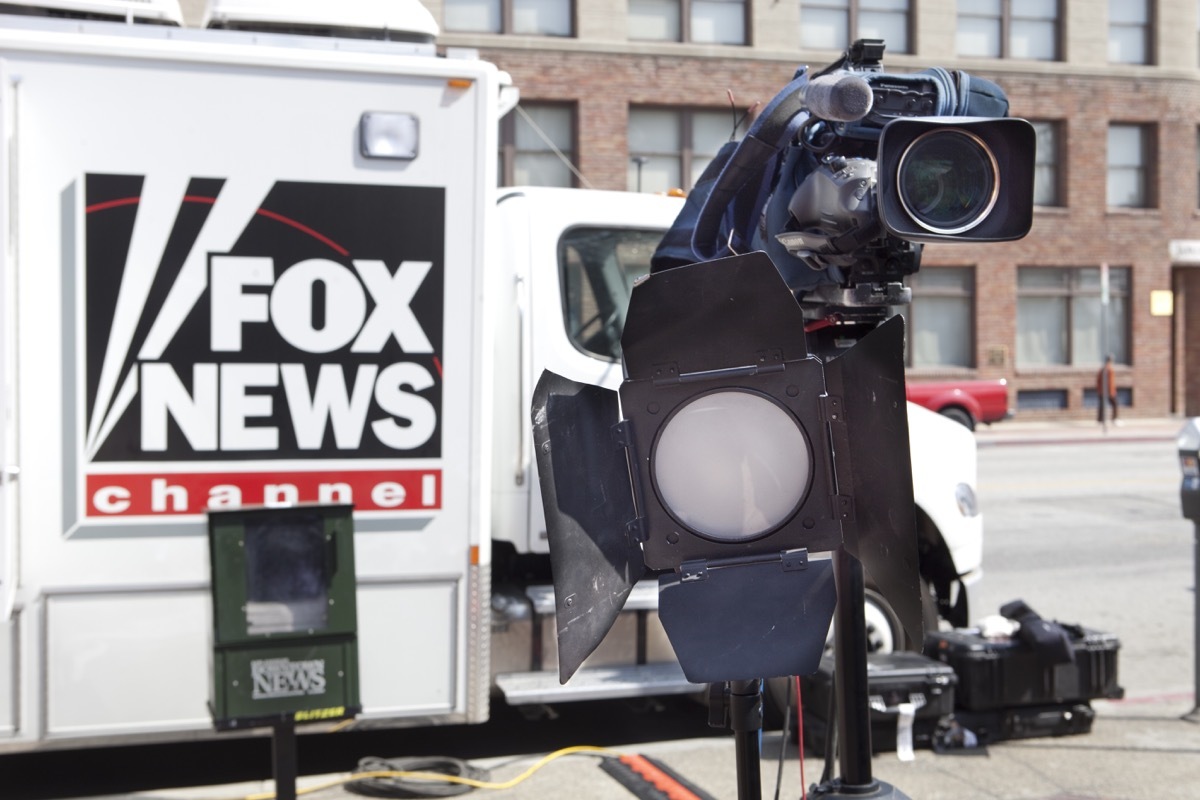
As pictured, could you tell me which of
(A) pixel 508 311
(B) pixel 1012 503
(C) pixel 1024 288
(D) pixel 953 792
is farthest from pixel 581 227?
(C) pixel 1024 288

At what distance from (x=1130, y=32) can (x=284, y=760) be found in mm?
31001

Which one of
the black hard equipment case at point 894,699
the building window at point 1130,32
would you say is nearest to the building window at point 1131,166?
the building window at point 1130,32

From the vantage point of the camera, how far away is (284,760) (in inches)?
177

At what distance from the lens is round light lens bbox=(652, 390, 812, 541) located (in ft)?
8.54

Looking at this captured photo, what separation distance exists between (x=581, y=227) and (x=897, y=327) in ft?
11.1

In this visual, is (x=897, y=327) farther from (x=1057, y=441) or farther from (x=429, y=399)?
(x=1057, y=441)

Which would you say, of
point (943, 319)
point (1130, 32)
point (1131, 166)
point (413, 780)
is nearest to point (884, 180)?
point (413, 780)

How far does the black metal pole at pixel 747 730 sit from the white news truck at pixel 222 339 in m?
2.21

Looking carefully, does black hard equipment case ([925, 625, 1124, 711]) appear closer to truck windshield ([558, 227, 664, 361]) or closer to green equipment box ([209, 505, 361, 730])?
truck windshield ([558, 227, 664, 361])

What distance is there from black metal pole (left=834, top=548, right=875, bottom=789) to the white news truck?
2.06m

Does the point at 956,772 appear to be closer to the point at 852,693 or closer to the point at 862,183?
the point at 852,693

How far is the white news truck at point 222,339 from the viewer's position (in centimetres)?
448

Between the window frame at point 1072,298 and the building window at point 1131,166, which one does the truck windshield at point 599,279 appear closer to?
the window frame at point 1072,298

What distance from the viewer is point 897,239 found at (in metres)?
2.92
